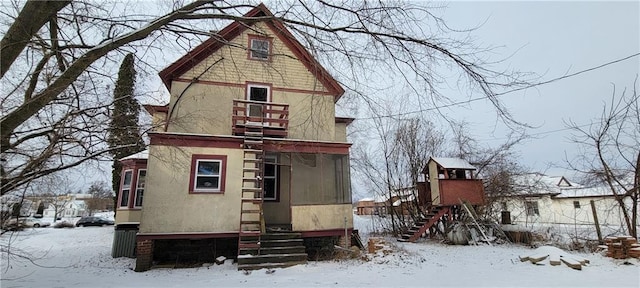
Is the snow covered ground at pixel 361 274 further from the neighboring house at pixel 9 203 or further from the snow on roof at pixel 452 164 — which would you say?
the snow on roof at pixel 452 164

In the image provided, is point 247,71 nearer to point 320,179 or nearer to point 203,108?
point 203,108

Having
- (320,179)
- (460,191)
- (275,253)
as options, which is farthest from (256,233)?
(460,191)

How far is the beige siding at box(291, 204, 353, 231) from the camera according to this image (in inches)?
412

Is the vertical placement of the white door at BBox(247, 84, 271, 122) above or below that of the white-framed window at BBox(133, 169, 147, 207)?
above

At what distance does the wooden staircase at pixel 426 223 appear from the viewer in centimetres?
1505

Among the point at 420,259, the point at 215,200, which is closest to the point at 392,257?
the point at 420,259

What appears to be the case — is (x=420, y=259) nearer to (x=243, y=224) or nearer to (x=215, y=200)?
(x=243, y=224)

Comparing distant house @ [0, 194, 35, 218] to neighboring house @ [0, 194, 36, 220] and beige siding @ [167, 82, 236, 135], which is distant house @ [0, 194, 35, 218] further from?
beige siding @ [167, 82, 236, 135]

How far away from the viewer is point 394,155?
18.7 meters

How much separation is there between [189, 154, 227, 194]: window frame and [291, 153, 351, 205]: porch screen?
91.1 inches

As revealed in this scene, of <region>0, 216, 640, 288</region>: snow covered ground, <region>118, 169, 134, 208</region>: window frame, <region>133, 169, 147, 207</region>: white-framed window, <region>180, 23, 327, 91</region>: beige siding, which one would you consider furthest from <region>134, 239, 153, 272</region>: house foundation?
<region>180, 23, 327, 91</region>: beige siding

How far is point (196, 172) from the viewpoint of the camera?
32.6ft

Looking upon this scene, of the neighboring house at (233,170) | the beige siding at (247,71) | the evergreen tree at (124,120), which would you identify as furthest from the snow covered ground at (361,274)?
the beige siding at (247,71)

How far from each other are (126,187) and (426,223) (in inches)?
511
